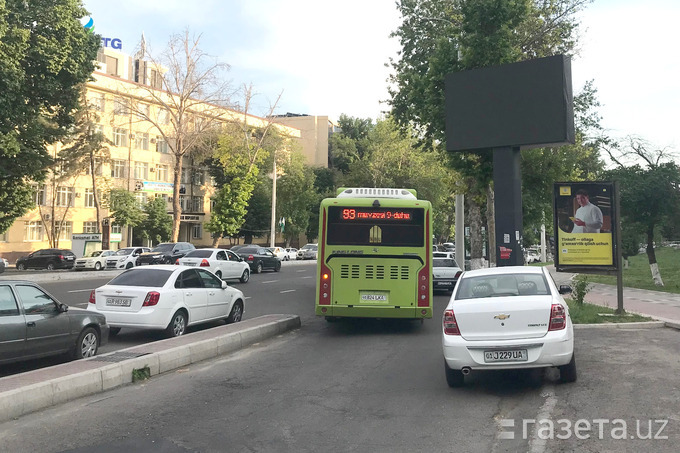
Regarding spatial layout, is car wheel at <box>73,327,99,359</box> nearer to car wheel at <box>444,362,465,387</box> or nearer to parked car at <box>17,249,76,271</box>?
car wheel at <box>444,362,465,387</box>

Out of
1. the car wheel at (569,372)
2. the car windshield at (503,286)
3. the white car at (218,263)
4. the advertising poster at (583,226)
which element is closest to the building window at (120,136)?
the white car at (218,263)

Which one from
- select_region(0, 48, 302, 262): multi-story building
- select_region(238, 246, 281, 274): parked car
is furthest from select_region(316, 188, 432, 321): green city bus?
select_region(0, 48, 302, 262): multi-story building

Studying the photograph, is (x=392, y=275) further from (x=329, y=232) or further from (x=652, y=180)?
(x=652, y=180)

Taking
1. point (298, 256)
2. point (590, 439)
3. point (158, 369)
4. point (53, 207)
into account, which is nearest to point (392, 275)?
point (158, 369)

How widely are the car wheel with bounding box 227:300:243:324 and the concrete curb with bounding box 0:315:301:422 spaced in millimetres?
1952

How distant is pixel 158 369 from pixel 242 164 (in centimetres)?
4618

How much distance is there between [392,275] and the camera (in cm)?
1329

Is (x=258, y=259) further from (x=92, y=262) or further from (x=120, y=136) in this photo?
(x=120, y=136)

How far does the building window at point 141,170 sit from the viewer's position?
204 ft

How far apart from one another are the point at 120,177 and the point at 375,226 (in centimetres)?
5235

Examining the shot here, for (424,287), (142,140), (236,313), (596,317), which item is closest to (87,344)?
(236,313)

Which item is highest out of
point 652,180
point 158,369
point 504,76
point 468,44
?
point 468,44

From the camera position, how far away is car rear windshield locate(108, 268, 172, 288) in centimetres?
1249

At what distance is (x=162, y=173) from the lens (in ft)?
215
